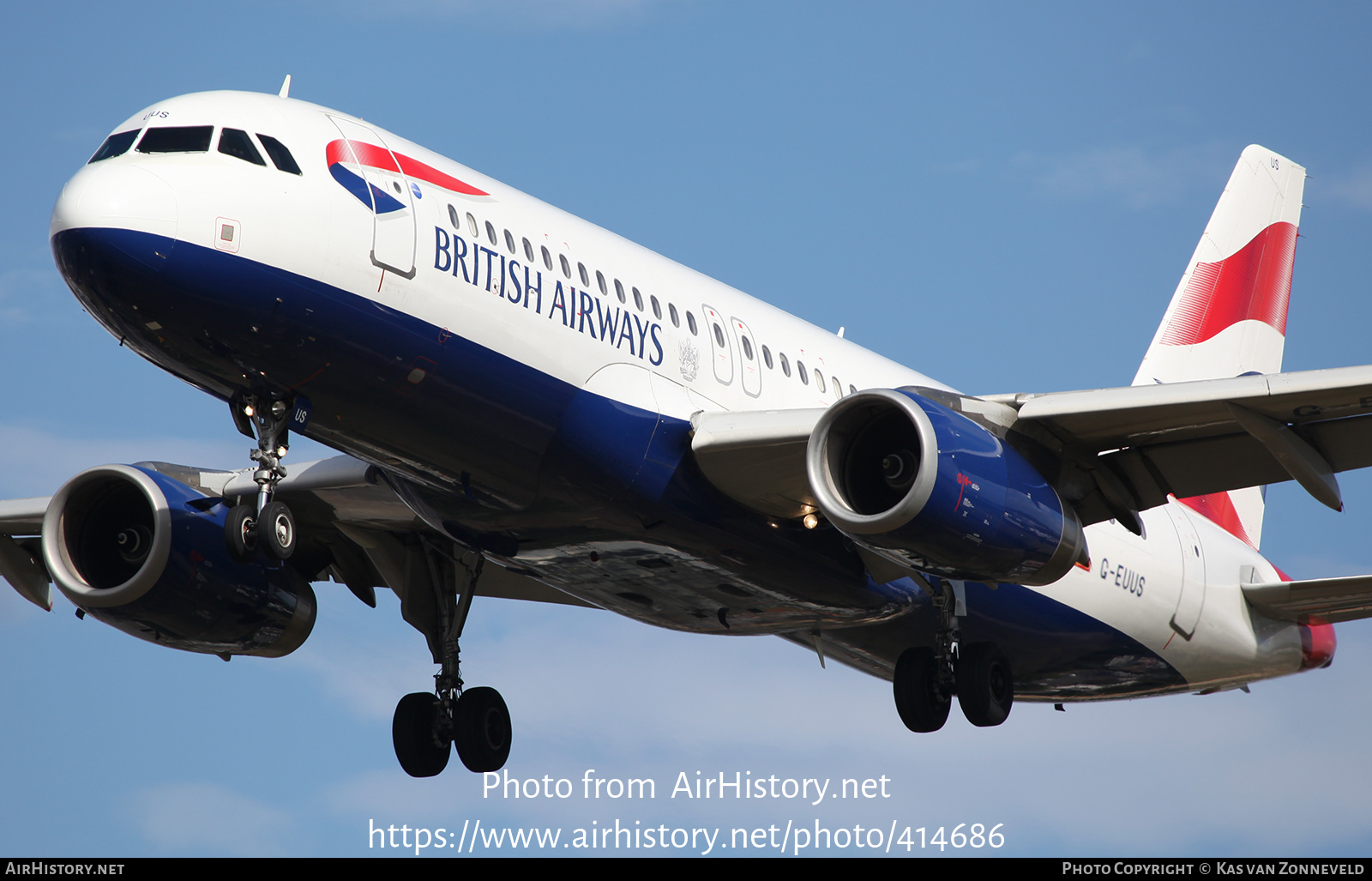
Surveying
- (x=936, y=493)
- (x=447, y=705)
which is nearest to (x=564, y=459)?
(x=936, y=493)

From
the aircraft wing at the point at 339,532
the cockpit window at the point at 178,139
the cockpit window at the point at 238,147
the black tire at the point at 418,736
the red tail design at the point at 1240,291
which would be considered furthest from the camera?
the red tail design at the point at 1240,291

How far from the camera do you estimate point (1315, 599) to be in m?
25.1

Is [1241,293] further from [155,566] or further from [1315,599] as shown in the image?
[155,566]

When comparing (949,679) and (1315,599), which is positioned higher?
(1315,599)

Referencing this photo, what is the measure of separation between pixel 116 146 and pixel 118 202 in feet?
3.73

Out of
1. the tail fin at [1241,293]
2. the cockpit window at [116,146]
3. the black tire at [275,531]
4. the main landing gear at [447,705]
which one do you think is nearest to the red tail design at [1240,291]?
the tail fin at [1241,293]

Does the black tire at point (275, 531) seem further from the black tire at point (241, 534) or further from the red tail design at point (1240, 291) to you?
the red tail design at point (1240, 291)

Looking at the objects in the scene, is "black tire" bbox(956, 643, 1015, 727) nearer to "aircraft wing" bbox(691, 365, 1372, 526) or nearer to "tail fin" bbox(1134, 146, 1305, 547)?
"aircraft wing" bbox(691, 365, 1372, 526)

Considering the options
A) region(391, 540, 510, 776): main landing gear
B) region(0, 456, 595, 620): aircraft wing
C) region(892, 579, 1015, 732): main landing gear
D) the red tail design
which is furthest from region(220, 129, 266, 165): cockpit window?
the red tail design

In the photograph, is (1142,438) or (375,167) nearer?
(375,167)

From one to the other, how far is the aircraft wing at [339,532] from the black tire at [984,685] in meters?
5.98

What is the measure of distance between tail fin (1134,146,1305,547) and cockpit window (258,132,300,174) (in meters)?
17.4

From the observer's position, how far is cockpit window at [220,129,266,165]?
55.7 ft

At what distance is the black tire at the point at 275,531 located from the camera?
17047 mm
